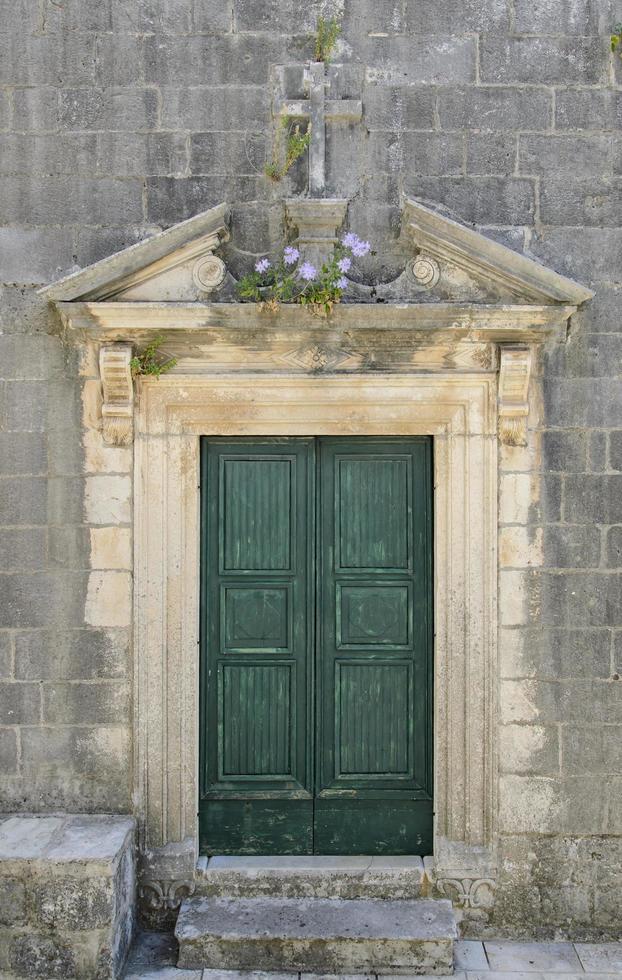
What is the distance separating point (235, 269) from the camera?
4082 mm

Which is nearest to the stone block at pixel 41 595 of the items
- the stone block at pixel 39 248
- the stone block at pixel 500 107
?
the stone block at pixel 39 248

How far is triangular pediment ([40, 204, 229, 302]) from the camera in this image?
12.7ft

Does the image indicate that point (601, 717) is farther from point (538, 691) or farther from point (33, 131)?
point (33, 131)

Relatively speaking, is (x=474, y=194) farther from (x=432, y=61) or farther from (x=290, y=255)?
(x=290, y=255)

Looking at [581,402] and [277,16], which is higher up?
[277,16]

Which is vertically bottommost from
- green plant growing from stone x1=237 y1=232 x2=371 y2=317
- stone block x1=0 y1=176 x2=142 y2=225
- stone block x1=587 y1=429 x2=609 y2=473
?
stone block x1=587 y1=429 x2=609 y2=473

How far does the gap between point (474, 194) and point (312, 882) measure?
11.3ft

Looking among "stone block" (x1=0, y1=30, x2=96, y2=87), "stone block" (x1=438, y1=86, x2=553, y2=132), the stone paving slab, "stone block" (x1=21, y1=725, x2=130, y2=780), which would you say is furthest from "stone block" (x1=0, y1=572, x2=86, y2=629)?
"stone block" (x1=438, y1=86, x2=553, y2=132)

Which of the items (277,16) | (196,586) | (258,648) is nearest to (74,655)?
(196,586)

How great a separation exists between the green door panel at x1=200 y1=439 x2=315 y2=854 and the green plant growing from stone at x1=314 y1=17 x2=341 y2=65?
1885mm

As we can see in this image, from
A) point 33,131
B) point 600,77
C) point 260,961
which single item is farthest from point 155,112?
point 260,961

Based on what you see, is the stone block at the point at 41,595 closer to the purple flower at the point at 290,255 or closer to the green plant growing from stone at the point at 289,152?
the purple flower at the point at 290,255

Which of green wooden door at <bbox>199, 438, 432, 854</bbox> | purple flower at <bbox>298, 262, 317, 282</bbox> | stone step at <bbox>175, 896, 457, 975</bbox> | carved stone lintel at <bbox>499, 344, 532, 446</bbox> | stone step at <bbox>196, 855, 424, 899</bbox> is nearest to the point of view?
stone step at <bbox>175, 896, 457, 975</bbox>

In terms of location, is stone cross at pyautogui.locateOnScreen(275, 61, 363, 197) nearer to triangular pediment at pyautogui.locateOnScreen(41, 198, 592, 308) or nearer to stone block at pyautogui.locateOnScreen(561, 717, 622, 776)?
triangular pediment at pyautogui.locateOnScreen(41, 198, 592, 308)
